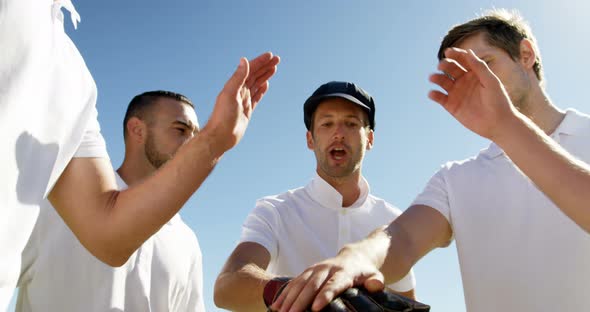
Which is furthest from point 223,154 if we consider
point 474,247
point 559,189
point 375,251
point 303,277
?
point 474,247

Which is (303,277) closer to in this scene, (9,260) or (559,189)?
(9,260)

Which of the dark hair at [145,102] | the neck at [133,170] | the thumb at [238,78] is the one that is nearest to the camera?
the thumb at [238,78]

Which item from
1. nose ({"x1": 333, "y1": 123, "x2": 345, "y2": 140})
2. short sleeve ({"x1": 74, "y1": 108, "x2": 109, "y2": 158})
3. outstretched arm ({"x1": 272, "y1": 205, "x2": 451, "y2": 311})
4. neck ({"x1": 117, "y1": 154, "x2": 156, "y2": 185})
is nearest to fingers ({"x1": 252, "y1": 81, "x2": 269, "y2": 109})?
short sleeve ({"x1": 74, "y1": 108, "x2": 109, "y2": 158})

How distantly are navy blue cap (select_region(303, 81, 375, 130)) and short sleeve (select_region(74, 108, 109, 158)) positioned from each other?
2994 mm

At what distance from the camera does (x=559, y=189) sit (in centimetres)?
255

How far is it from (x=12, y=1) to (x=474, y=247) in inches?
125

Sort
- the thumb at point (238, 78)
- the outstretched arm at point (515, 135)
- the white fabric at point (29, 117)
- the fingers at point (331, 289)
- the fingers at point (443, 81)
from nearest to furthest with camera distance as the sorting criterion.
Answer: the white fabric at point (29, 117) < the fingers at point (331, 289) < the thumb at point (238, 78) < the outstretched arm at point (515, 135) < the fingers at point (443, 81)

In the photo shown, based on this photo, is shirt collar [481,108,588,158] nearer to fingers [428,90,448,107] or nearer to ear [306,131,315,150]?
fingers [428,90,448,107]

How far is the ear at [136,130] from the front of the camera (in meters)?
6.68

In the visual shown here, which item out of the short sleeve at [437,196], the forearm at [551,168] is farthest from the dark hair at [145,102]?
the forearm at [551,168]

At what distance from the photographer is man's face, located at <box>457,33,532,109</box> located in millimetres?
4000

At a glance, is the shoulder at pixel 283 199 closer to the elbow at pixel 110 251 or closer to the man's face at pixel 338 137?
the man's face at pixel 338 137

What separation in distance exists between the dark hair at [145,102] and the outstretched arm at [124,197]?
482 centimetres

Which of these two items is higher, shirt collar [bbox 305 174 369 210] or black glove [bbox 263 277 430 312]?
shirt collar [bbox 305 174 369 210]
